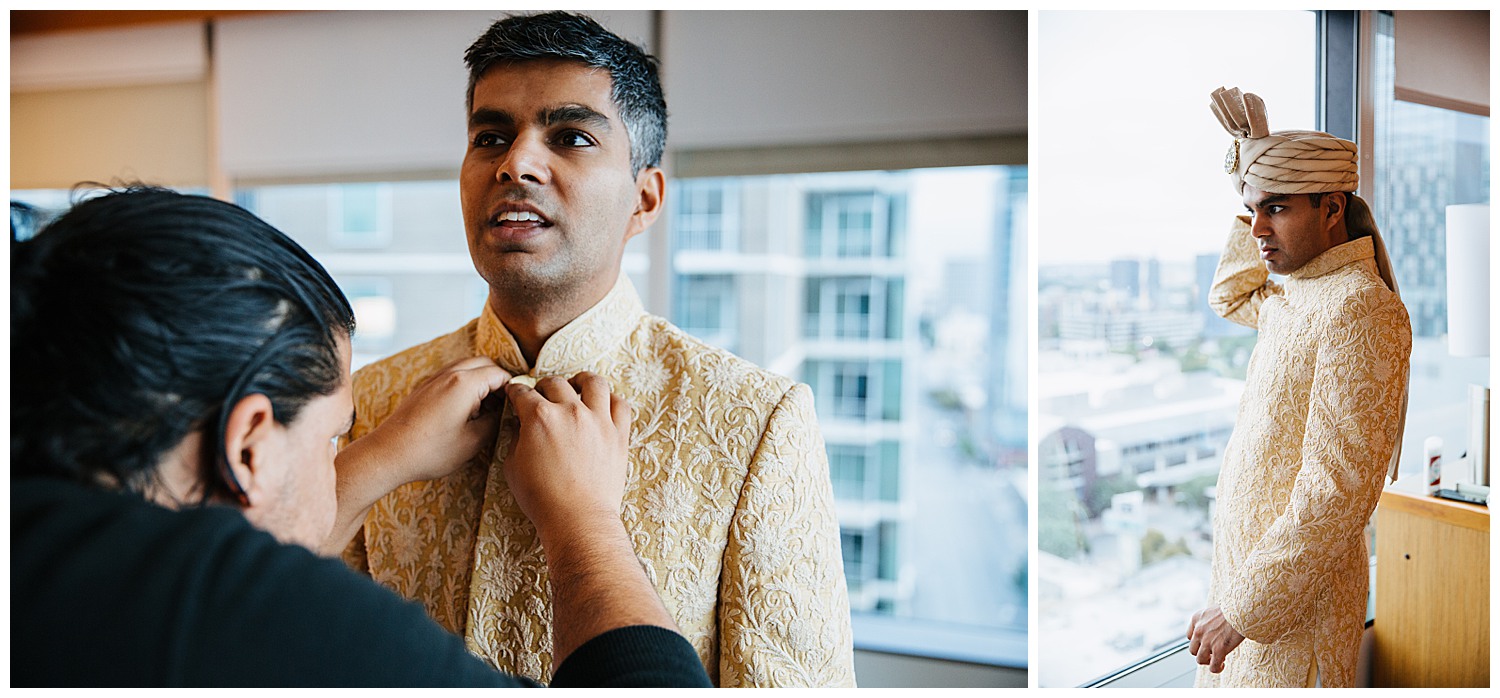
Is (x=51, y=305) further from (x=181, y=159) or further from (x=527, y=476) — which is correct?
(x=181, y=159)

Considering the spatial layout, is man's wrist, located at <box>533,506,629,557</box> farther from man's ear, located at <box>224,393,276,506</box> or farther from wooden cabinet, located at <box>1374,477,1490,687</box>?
wooden cabinet, located at <box>1374,477,1490,687</box>

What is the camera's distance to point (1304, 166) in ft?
3.56

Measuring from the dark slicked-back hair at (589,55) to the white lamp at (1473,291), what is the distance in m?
1.07

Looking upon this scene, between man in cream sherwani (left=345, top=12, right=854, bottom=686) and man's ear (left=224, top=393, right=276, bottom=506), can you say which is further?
man in cream sherwani (left=345, top=12, right=854, bottom=686)

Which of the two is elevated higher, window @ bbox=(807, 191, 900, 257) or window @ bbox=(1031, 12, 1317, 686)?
window @ bbox=(807, 191, 900, 257)

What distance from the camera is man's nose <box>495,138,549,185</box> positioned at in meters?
1.13

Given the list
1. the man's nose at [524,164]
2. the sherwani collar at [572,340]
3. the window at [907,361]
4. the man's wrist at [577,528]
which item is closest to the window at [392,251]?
the window at [907,361]

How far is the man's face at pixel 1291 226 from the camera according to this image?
1086 millimetres

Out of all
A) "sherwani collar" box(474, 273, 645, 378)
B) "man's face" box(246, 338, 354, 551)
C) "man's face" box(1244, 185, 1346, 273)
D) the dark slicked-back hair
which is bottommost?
"man's face" box(246, 338, 354, 551)

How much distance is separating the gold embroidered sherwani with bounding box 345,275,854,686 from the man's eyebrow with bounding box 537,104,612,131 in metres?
0.25

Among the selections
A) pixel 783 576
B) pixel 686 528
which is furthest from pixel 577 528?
pixel 783 576

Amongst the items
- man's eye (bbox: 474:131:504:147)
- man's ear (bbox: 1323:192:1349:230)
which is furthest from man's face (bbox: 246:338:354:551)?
man's ear (bbox: 1323:192:1349:230)

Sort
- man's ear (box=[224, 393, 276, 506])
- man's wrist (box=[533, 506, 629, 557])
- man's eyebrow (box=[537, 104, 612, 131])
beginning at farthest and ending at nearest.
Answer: man's eyebrow (box=[537, 104, 612, 131])
man's wrist (box=[533, 506, 629, 557])
man's ear (box=[224, 393, 276, 506])

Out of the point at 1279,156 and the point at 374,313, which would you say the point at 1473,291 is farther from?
the point at 374,313
